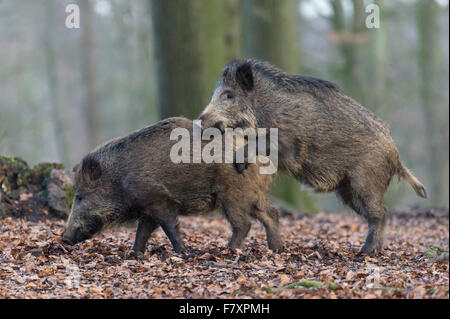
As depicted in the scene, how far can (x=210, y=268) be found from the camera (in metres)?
6.38

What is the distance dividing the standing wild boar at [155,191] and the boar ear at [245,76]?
89 centimetres

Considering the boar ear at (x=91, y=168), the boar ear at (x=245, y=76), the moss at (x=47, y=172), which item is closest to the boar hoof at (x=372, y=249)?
the boar ear at (x=245, y=76)

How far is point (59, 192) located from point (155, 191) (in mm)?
2711

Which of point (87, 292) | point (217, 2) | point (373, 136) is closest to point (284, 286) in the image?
point (87, 292)

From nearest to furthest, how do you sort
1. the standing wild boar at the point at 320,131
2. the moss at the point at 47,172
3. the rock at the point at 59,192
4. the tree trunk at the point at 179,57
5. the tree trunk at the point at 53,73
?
the standing wild boar at the point at 320,131 < the rock at the point at 59,192 < the moss at the point at 47,172 < the tree trunk at the point at 179,57 < the tree trunk at the point at 53,73

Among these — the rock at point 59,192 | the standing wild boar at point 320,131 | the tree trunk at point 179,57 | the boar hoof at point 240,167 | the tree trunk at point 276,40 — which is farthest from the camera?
the tree trunk at point 276,40

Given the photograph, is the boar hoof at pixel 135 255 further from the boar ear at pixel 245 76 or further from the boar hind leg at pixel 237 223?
the boar ear at pixel 245 76

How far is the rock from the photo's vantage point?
9383mm

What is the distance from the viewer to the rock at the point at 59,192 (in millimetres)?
9383

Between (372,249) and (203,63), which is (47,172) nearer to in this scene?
(203,63)

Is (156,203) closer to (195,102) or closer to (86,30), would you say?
(195,102)

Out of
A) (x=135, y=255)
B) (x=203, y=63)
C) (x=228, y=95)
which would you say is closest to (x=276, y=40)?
(x=203, y=63)

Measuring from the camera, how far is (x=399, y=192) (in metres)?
19.3
